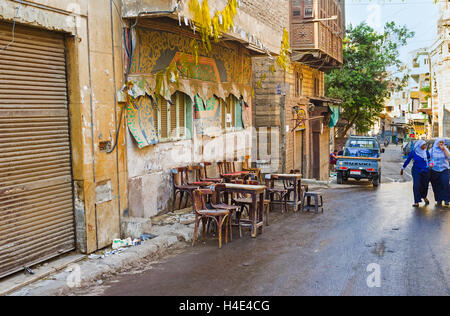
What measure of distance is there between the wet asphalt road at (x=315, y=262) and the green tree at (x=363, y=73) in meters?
19.3

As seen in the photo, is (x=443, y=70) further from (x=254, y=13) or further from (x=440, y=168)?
(x=440, y=168)

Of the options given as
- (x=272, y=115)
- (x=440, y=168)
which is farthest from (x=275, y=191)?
(x=272, y=115)

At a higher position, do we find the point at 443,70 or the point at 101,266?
the point at 443,70

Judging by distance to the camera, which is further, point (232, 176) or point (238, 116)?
point (238, 116)

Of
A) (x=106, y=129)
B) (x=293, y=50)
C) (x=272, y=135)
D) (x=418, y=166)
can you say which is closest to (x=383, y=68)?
(x=293, y=50)

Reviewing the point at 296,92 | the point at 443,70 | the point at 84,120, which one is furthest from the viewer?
A: the point at 443,70

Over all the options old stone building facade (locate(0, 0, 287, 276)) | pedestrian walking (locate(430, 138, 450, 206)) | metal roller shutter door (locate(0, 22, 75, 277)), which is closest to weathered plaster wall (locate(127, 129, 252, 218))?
old stone building facade (locate(0, 0, 287, 276))

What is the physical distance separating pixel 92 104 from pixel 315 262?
13.9 feet

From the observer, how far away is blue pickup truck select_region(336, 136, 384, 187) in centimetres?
1844

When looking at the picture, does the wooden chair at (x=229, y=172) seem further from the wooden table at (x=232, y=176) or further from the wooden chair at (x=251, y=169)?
the wooden chair at (x=251, y=169)

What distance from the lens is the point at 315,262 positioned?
21.5 ft

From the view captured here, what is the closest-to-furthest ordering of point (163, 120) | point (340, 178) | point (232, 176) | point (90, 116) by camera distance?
1. point (90, 116)
2. point (163, 120)
3. point (232, 176)
4. point (340, 178)

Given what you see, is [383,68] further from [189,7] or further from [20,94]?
[20,94]

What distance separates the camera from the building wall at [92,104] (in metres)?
6.52
